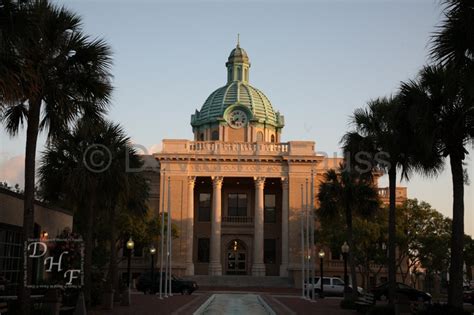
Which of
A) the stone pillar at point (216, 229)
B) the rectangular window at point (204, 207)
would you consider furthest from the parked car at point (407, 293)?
the rectangular window at point (204, 207)

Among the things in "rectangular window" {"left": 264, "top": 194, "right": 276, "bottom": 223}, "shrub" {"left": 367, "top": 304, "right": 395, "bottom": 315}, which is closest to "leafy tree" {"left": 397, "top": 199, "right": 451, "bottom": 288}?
"rectangular window" {"left": 264, "top": 194, "right": 276, "bottom": 223}

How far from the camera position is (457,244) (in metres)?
19.2

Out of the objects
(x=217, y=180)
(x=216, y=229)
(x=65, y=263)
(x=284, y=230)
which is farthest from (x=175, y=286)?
(x=65, y=263)

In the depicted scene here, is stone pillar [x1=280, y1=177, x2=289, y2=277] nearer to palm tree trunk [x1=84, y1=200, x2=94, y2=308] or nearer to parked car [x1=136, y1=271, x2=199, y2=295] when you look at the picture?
parked car [x1=136, y1=271, x2=199, y2=295]

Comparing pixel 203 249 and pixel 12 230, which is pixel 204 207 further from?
pixel 12 230

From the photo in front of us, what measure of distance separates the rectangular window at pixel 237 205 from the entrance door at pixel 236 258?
3092 millimetres

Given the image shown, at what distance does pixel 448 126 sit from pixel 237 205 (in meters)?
50.5

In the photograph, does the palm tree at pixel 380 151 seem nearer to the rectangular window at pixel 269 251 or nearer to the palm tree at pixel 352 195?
the palm tree at pixel 352 195

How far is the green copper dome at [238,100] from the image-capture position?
75.1 metres

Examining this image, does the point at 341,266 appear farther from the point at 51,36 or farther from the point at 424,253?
the point at 51,36

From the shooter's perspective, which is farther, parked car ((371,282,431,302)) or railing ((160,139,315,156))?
railing ((160,139,315,156))

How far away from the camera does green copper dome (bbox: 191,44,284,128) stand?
7506 centimetres

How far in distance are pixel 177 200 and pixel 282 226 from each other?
1093 centimetres

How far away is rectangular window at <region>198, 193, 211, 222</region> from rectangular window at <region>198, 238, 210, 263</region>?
226 cm
